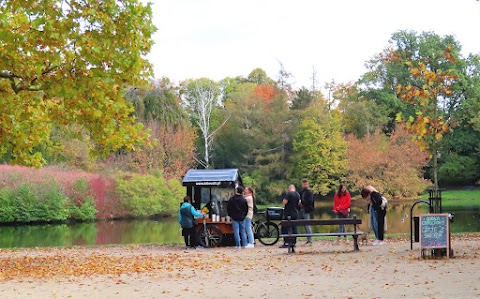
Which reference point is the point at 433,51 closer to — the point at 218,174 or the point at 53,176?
the point at 53,176

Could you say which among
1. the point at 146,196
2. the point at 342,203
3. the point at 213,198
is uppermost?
the point at 213,198

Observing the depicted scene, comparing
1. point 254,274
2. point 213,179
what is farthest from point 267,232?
point 254,274

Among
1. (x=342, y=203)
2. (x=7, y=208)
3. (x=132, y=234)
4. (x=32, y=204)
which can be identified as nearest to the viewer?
(x=342, y=203)

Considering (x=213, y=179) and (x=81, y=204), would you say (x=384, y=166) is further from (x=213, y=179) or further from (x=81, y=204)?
(x=213, y=179)

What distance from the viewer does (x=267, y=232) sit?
18250 mm

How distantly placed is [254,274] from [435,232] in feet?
11.9

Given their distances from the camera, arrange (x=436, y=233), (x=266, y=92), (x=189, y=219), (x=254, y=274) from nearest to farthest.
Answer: (x=254, y=274), (x=436, y=233), (x=189, y=219), (x=266, y=92)

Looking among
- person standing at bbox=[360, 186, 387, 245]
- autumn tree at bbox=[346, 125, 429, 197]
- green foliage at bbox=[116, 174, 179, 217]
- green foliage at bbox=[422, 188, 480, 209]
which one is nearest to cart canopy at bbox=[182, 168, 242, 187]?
person standing at bbox=[360, 186, 387, 245]

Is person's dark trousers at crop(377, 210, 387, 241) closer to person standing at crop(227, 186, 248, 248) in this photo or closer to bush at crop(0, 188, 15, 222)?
person standing at crop(227, 186, 248, 248)

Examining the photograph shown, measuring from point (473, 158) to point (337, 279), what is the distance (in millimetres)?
49908

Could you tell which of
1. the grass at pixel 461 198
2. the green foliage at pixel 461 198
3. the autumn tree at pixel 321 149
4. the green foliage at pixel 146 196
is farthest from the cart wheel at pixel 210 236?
the autumn tree at pixel 321 149

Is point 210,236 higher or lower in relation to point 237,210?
lower

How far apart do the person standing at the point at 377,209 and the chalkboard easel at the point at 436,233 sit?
138 inches

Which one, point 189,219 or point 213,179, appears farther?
point 213,179
